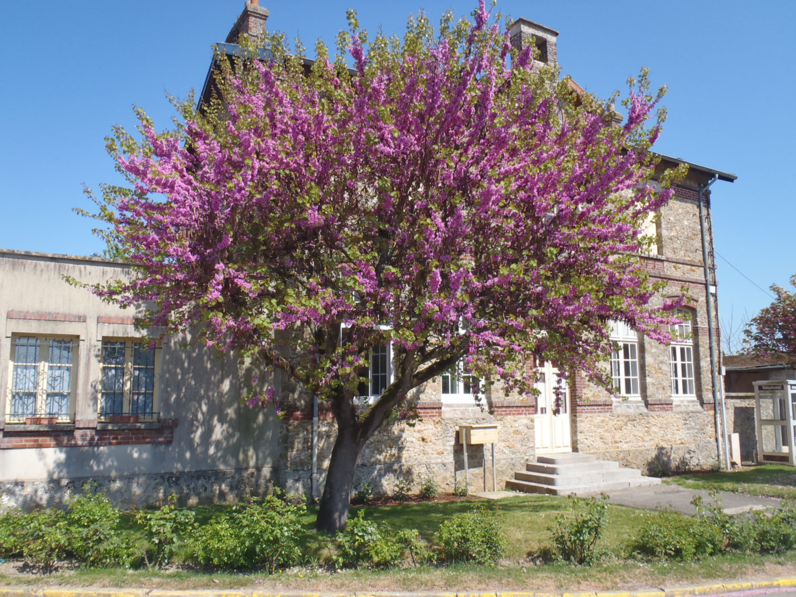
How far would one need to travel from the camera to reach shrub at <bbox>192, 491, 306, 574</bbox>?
7262 mm

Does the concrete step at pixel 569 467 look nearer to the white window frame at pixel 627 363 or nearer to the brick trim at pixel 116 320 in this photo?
the white window frame at pixel 627 363

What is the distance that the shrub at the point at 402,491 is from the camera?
12.2 metres

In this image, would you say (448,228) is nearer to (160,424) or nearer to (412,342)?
(412,342)

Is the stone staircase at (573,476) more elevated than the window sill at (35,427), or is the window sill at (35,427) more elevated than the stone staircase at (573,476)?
the window sill at (35,427)

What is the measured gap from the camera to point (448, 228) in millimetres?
8242

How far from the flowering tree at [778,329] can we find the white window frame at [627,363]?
152 inches

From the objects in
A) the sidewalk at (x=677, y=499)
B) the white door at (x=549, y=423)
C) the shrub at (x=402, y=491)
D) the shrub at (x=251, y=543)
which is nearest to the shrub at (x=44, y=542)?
the shrub at (x=251, y=543)

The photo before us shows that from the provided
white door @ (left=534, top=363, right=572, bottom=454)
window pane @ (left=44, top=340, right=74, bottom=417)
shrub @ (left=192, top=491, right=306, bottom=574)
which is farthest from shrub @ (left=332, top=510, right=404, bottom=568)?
white door @ (left=534, top=363, right=572, bottom=454)

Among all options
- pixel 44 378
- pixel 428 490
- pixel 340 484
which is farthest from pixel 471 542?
pixel 44 378

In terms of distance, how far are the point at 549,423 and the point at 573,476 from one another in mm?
1843

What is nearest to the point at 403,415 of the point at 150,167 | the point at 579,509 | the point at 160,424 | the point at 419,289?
the point at 419,289

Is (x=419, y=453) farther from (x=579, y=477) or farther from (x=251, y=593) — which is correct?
(x=251, y=593)

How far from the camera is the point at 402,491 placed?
12.4m

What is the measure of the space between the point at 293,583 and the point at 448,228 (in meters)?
4.45
